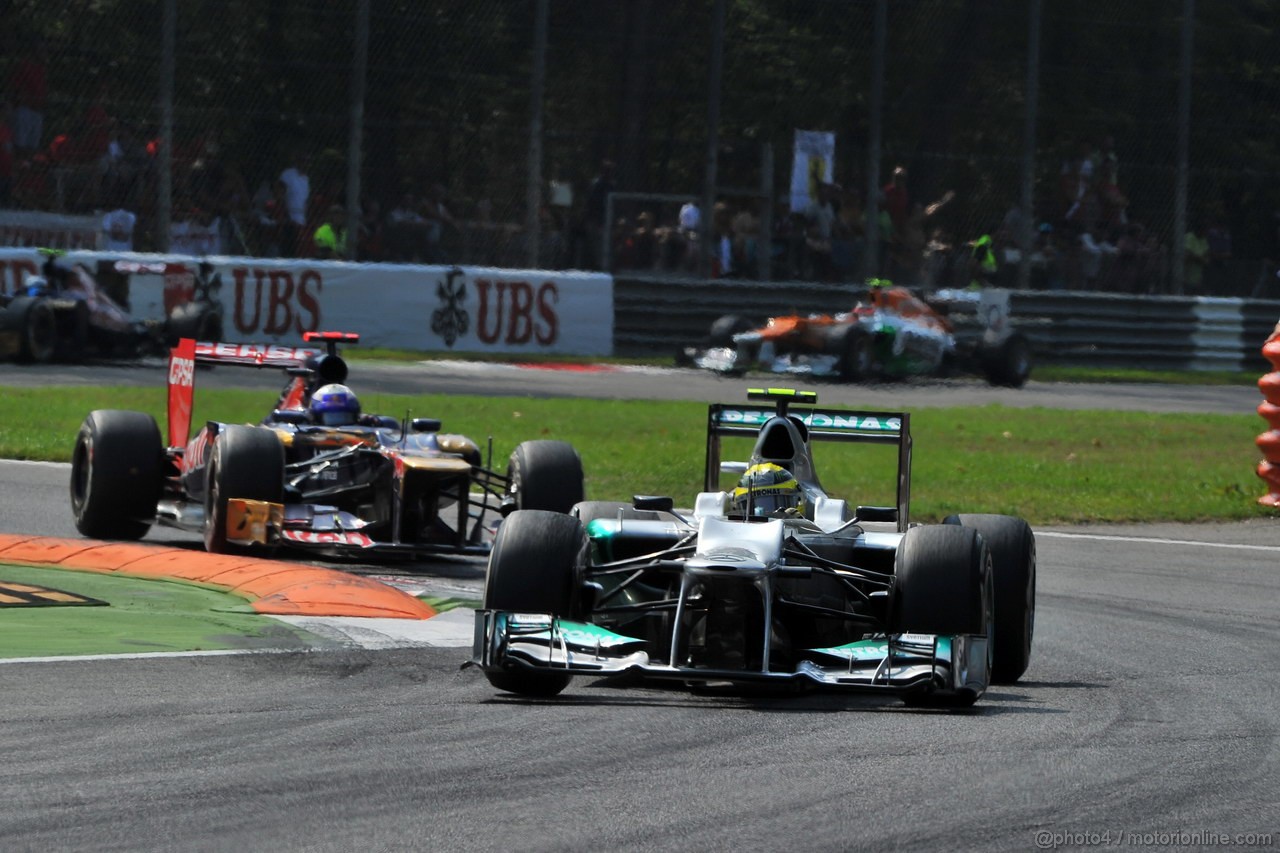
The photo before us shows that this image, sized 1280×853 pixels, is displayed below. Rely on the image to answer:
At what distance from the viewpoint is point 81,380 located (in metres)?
21.0

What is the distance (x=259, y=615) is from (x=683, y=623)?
2623 mm

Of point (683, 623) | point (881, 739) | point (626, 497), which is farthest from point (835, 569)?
point (626, 497)

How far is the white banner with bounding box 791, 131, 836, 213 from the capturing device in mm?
26047

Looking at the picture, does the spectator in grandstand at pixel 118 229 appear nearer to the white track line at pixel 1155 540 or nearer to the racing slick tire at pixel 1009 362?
the racing slick tire at pixel 1009 362

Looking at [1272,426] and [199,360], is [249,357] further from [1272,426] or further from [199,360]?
[1272,426]

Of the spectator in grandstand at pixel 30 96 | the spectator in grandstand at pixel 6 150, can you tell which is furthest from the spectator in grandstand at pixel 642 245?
the spectator in grandstand at pixel 6 150

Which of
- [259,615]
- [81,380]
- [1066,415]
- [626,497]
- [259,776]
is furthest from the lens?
[1066,415]

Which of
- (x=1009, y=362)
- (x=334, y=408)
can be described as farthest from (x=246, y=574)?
(x=1009, y=362)

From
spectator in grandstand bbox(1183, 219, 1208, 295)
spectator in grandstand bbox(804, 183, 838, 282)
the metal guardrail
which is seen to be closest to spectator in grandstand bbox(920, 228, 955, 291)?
the metal guardrail

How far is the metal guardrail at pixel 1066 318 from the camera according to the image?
86.1 ft

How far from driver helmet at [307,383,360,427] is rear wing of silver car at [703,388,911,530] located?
3.48 m

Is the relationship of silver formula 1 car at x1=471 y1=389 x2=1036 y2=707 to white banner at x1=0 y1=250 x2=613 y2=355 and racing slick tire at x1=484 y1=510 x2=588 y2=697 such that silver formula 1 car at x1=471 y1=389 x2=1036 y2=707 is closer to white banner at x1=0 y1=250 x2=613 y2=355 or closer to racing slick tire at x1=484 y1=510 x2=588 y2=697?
racing slick tire at x1=484 y1=510 x2=588 y2=697

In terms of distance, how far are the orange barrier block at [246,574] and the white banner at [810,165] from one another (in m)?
15.7

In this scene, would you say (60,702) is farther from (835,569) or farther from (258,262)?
(258,262)
